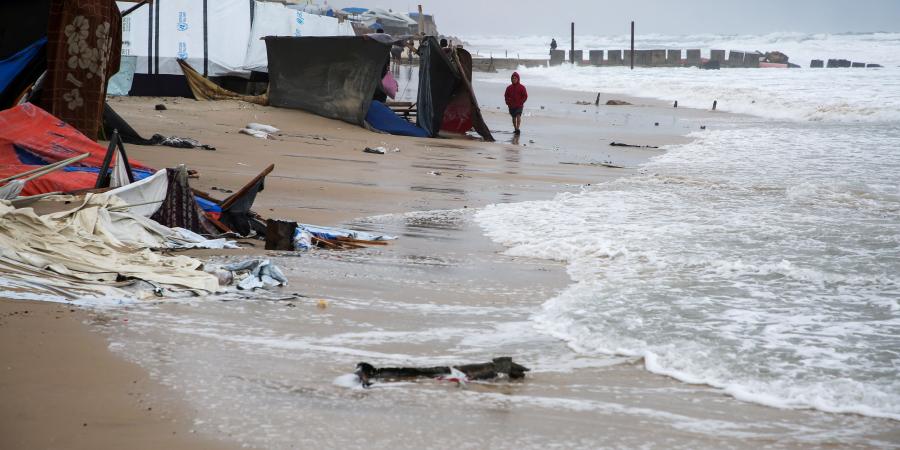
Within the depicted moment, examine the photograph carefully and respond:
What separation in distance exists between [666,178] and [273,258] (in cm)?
780

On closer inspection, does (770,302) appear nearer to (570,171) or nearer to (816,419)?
(816,419)

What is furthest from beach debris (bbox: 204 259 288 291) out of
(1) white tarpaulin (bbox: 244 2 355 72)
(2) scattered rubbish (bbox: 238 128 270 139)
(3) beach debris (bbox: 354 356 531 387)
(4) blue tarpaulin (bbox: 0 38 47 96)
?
(1) white tarpaulin (bbox: 244 2 355 72)

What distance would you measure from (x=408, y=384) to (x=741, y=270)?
12.8ft

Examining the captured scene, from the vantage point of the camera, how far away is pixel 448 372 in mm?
4551

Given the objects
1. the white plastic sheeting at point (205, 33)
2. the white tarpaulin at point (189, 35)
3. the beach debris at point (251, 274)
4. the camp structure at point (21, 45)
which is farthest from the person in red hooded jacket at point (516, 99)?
the beach debris at point (251, 274)

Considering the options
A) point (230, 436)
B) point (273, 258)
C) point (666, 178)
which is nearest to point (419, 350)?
point (230, 436)

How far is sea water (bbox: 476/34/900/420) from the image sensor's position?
510 cm

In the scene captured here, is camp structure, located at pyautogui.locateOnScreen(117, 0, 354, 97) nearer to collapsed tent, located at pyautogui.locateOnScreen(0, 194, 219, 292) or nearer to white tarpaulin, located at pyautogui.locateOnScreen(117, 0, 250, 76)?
white tarpaulin, located at pyautogui.locateOnScreen(117, 0, 250, 76)

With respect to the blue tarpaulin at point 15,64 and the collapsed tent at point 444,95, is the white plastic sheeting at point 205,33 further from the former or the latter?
the blue tarpaulin at point 15,64

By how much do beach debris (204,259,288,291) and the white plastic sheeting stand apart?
15834 mm

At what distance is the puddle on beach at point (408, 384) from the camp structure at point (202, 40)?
637 inches

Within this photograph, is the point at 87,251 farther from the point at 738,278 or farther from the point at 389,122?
the point at 389,122

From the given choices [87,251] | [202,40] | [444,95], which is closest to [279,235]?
[87,251]

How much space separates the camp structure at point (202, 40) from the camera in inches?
829
